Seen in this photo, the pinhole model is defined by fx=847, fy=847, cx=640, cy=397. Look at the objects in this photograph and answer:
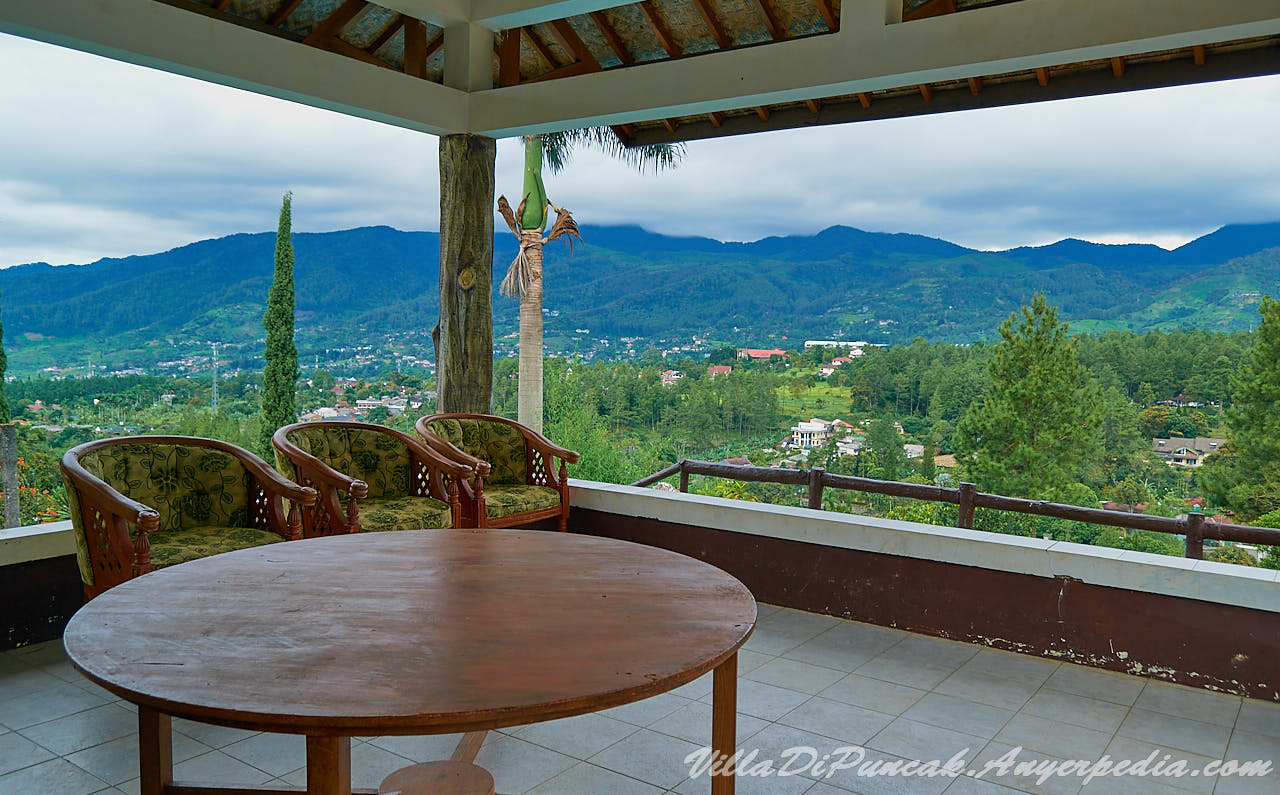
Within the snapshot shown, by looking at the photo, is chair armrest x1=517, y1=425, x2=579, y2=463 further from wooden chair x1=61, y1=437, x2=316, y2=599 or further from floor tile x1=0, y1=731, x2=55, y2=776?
floor tile x1=0, y1=731, x2=55, y2=776

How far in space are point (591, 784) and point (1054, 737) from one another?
1.52 meters

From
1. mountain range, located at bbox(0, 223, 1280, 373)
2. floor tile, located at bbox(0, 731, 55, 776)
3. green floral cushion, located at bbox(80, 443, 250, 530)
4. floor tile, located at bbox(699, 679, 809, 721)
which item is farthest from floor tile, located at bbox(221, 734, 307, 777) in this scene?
mountain range, located at bbox(0, 223, 1280, 373)

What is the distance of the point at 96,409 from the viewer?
11.0m

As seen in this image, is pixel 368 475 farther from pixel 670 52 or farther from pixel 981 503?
pixel 981 503

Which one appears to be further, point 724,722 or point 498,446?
point 498,446

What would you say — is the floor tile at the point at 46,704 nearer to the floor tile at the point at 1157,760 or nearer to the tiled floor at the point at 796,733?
the tiled floor at the point at 796,733

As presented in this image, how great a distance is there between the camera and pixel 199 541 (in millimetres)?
3057

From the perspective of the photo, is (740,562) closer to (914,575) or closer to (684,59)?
(914,575)

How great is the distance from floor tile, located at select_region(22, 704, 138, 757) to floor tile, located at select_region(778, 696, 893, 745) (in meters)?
2.14

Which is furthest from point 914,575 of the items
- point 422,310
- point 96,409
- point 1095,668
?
point 422,310

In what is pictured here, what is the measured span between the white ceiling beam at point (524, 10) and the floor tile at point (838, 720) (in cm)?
310

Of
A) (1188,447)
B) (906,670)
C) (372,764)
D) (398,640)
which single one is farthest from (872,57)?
(1188,447)

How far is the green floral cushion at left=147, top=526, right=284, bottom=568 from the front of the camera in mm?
2879

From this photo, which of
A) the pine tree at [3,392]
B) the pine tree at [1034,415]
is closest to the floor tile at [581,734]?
the pine tree at [3,392]
